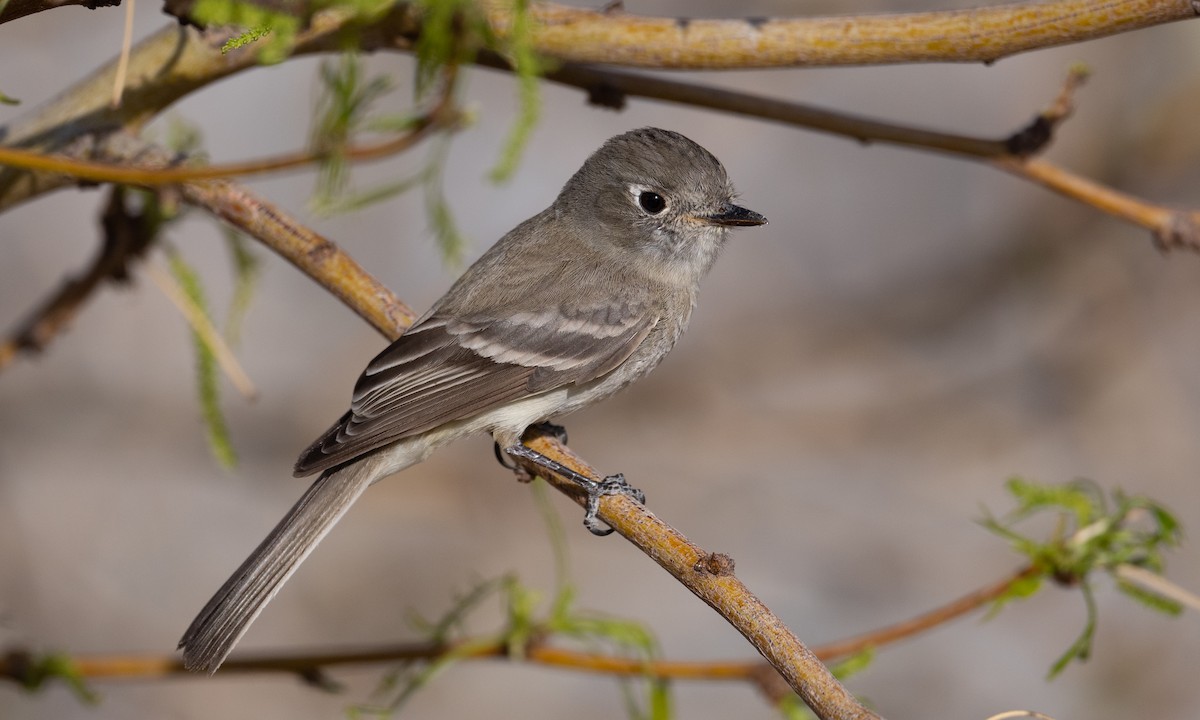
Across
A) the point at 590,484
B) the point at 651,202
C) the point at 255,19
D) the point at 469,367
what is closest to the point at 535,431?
the point at 469,367

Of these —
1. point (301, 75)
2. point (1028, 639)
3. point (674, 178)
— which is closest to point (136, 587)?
point (301, 75)

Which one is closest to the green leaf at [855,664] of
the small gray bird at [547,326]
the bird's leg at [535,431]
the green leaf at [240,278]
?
the small gray bird at [547,326]

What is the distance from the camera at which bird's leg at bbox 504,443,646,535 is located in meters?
2.93

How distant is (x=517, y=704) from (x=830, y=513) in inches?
80.8

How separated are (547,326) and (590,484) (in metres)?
0.81

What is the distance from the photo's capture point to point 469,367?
12.3ft

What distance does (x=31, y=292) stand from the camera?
6750mm

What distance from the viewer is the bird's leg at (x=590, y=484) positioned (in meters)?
2.93

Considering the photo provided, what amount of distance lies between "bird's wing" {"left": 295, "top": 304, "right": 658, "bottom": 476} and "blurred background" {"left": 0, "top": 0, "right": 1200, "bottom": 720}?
2506 millimetres

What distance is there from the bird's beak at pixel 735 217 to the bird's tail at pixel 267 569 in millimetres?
1327

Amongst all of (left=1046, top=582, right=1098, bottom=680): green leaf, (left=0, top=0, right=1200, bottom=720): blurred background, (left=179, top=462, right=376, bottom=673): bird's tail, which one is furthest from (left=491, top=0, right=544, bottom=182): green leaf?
(left=0, top=0, right=1200, bottom=720): blurred background

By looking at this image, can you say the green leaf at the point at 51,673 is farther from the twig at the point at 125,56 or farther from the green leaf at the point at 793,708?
the green leaf at the point at 793,708

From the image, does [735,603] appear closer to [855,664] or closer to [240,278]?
[855,664]

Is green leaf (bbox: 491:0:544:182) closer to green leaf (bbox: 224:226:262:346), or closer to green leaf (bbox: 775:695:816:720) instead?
green leaf (bbox: 224:226:262:346)
